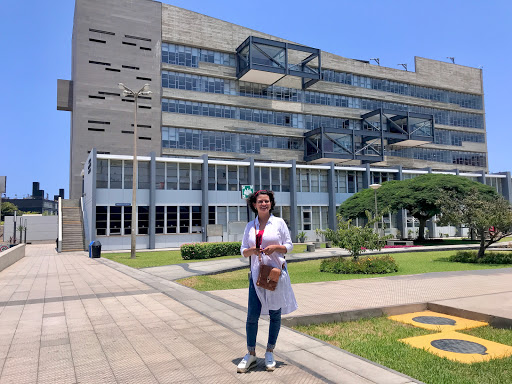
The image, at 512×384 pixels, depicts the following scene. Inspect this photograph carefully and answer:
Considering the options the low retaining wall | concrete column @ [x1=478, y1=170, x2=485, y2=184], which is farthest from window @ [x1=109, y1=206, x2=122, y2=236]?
concrete column @ [x1=478, y1=170, x2=485, y2=184]

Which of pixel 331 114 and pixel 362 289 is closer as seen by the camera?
pixel 362 289

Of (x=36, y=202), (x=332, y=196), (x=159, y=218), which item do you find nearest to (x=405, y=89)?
(x=332, y=196)

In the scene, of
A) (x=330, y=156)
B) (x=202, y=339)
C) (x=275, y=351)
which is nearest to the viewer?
(x=275, y=351)

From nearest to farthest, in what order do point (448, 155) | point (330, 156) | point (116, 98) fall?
point (116, 98) < point (330, 156) < point (448, 155)

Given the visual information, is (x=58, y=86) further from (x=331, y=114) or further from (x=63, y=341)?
(x=63, y=341)

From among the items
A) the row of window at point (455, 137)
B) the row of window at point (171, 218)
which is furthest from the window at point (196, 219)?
the row of window at point (455, 137)

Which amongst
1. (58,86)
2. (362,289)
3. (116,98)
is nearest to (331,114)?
(116,98)

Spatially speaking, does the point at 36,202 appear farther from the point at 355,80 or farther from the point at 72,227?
the point at 355,80

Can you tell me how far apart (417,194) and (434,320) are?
2617 centimetres

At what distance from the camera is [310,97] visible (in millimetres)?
53500

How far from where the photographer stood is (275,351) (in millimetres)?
5023

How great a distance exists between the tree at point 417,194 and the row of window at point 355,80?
74.8 feet

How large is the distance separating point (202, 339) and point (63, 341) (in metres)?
2.11

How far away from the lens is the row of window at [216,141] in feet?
150
